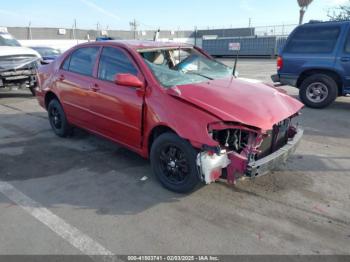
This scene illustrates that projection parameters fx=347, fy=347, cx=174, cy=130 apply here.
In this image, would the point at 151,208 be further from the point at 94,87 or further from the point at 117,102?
the point at 94,87

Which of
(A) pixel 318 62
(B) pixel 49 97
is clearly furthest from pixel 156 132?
(A) pixel 318 62

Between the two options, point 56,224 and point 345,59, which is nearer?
point 56,224

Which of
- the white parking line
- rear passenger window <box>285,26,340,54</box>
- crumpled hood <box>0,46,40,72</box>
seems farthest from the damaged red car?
crumpled hood <box>0,46,40,72</box>

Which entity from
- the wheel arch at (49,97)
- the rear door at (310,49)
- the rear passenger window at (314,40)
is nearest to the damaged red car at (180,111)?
the wheel arch at (49,97)

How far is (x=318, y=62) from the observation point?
8547 mm

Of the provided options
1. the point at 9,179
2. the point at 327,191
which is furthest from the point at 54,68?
the point at 327,191

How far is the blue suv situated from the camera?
8273 millimetres

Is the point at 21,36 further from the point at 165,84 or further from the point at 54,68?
the point at 165,84

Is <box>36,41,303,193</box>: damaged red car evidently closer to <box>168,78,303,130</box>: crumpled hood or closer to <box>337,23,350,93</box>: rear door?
<box>168,78,303,130</box>: crumpled hood

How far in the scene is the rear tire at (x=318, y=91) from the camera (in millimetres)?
8484

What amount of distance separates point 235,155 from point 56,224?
1943mm

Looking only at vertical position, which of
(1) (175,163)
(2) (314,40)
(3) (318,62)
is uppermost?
(2) (314,40)

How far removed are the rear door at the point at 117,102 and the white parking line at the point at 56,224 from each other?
1404mm

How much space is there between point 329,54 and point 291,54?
947 mm
